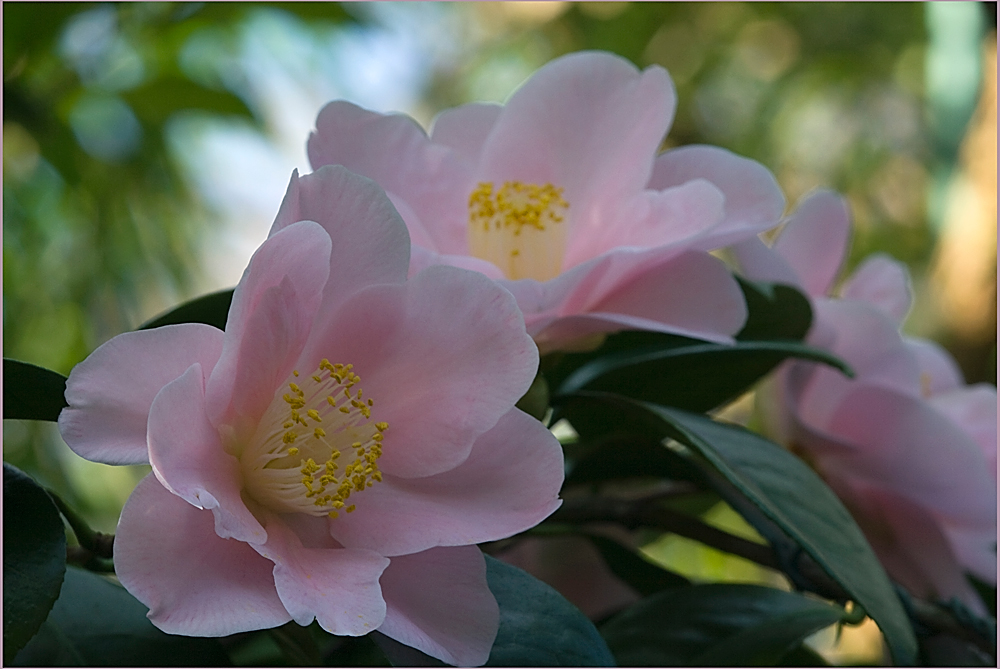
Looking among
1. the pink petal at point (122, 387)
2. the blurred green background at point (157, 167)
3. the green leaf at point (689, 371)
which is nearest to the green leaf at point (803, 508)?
the green leaf at point (689, 371)

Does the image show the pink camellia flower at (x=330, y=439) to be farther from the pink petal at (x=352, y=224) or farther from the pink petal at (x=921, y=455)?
the pink petal at (x=921, y=455)

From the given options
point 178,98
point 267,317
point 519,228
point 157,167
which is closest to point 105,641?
point 267,317

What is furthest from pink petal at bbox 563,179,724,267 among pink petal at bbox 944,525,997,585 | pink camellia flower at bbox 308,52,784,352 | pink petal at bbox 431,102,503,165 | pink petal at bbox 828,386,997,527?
pink petal at bbox 944,525,997,585

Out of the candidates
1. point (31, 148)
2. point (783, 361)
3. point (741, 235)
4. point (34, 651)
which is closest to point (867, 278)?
point (783, 361)

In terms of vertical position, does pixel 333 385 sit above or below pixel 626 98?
below

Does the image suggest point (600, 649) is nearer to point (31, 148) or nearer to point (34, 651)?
point (34, 651)

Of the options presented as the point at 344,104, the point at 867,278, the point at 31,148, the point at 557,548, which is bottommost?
the point at 557,548

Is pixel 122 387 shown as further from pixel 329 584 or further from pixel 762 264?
pixel 762 264

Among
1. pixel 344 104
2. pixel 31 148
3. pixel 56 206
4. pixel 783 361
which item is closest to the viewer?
pixel 344 104
